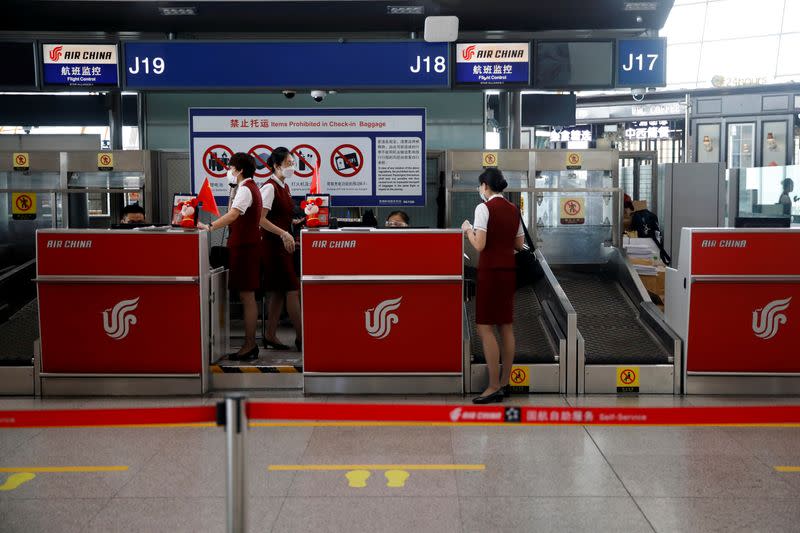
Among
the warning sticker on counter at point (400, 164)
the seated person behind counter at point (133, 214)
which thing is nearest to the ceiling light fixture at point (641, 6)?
the warning sticker on counter at point (400, 164)

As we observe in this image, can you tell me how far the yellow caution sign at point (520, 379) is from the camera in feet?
22.1

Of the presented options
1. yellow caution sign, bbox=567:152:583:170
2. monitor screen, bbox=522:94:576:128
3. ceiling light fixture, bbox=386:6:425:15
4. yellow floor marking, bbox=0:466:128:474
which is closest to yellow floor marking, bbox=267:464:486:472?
yellow floor marking, bbox=0:466:128:474

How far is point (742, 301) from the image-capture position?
22.1 feet

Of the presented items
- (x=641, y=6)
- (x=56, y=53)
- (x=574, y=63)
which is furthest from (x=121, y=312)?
(x=641, y=6)

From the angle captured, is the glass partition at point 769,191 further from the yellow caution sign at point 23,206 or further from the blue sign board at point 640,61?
the yellow caution sign at point 23,206

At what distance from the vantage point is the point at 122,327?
21.8 ft

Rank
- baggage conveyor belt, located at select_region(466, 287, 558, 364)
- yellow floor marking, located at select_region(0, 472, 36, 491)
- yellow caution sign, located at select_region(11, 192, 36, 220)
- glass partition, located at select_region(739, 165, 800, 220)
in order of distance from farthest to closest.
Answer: glass partition, located at select_region(739, 165, 800, 220) < yellow caution sign, located at select_region(11, 192, 36, 220) < baggage conveyor belt, located at select_region(466, 287, 558, 364) < yellow floor marking, located at select_region(0, 472, 36, 491)

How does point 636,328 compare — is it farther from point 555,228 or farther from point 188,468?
point 188,468

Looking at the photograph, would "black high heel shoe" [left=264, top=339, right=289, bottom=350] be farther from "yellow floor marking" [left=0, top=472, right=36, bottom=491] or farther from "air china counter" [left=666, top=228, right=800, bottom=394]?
"air china counter" [left=666, top=228, right=800, bottom=394]

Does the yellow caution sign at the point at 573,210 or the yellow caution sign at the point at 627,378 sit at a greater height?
the yellow caution sign at the point at 573,210

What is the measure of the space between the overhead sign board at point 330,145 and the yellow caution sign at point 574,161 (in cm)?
156

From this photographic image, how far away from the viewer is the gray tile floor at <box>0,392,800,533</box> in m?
3.97

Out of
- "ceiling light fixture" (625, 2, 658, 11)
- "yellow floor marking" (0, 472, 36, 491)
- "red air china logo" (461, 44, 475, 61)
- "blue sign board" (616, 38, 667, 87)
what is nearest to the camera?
"yellow floor marking" (0, 472, 36, 491)

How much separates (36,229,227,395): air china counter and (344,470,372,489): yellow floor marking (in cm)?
238
